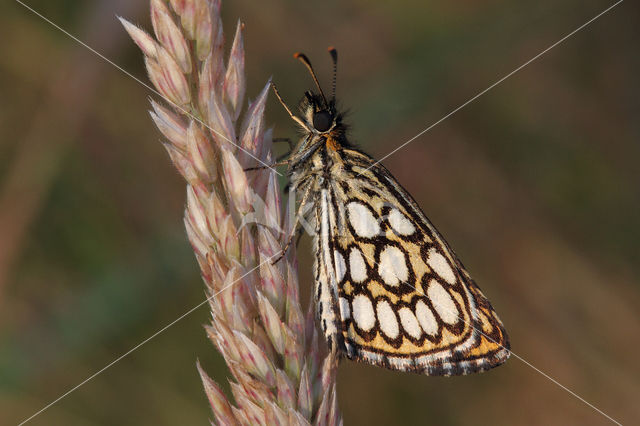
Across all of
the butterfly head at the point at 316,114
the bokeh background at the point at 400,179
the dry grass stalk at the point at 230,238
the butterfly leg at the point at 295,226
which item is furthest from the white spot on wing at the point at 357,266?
the bokeh background at the point at 400,179

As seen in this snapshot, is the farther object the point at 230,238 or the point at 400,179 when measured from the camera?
the point at 400,179

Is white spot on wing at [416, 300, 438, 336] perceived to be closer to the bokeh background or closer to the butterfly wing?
the butterfly wing

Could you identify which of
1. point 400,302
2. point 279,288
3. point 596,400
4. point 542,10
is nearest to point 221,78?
point 279,288

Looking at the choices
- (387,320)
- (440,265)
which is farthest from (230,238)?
(440,265)

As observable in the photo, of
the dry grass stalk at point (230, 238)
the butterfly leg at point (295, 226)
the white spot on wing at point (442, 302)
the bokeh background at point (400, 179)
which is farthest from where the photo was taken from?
the bokeh background at point (400, 179)

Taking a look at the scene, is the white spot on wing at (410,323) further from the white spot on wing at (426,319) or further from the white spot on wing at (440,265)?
the white spot on wing at (440,265)

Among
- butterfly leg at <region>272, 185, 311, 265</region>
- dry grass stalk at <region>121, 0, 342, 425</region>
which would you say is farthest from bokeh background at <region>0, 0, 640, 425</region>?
dry grass stalk at <region>121, 0, 342, 425</region>

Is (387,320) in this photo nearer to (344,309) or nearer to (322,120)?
(344,309)
